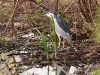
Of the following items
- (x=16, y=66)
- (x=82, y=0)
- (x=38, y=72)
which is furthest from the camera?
(x=82, y=0)

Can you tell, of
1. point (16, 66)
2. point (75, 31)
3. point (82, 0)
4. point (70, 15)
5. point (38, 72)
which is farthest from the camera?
point (70, 15)

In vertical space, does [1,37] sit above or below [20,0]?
below

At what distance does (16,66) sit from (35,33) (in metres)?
1.82

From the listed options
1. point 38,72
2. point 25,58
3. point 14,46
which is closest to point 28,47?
point 14,46

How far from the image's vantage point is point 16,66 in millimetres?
4082

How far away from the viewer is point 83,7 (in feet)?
17.1

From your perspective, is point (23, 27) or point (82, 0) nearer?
point (82, 0)

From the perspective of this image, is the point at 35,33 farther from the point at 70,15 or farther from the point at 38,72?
the point at 38,72

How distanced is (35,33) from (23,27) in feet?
1.28

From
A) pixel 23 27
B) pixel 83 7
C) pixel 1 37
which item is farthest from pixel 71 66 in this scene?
pixel 23 27

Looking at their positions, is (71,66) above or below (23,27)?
below

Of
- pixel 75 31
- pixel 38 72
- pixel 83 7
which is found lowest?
pixel 38 72

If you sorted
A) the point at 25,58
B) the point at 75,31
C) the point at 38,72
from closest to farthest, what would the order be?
1. the point at 38,72
2. the point at 25,58
3. the point at 75,31

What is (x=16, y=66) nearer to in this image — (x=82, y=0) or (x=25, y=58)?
(x=25, y=58)
